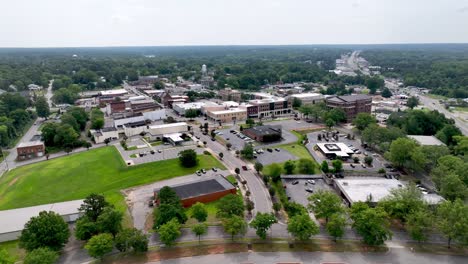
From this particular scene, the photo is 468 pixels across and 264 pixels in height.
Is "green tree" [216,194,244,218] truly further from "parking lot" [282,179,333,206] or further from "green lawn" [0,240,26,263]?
"green lawn" [0,240,26,263]

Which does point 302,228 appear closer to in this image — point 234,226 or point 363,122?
point 234,226

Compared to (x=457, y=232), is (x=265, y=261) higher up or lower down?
lower down

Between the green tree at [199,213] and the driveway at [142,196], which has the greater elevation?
the green tree at [199,213]

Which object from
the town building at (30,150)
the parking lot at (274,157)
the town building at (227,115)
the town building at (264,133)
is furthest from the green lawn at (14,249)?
the town building at (227,115)

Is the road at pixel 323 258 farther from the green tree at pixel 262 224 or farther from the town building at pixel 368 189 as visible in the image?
the town building at pixel 368 189

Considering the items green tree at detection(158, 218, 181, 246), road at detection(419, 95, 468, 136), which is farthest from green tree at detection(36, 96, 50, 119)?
road at detection(419, 95, 468, 136)

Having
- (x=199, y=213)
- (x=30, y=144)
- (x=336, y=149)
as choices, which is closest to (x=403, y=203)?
(x=199, y=213)

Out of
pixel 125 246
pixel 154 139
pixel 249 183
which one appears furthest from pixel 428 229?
pixel 154 139

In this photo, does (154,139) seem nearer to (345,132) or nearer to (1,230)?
(1,230)
